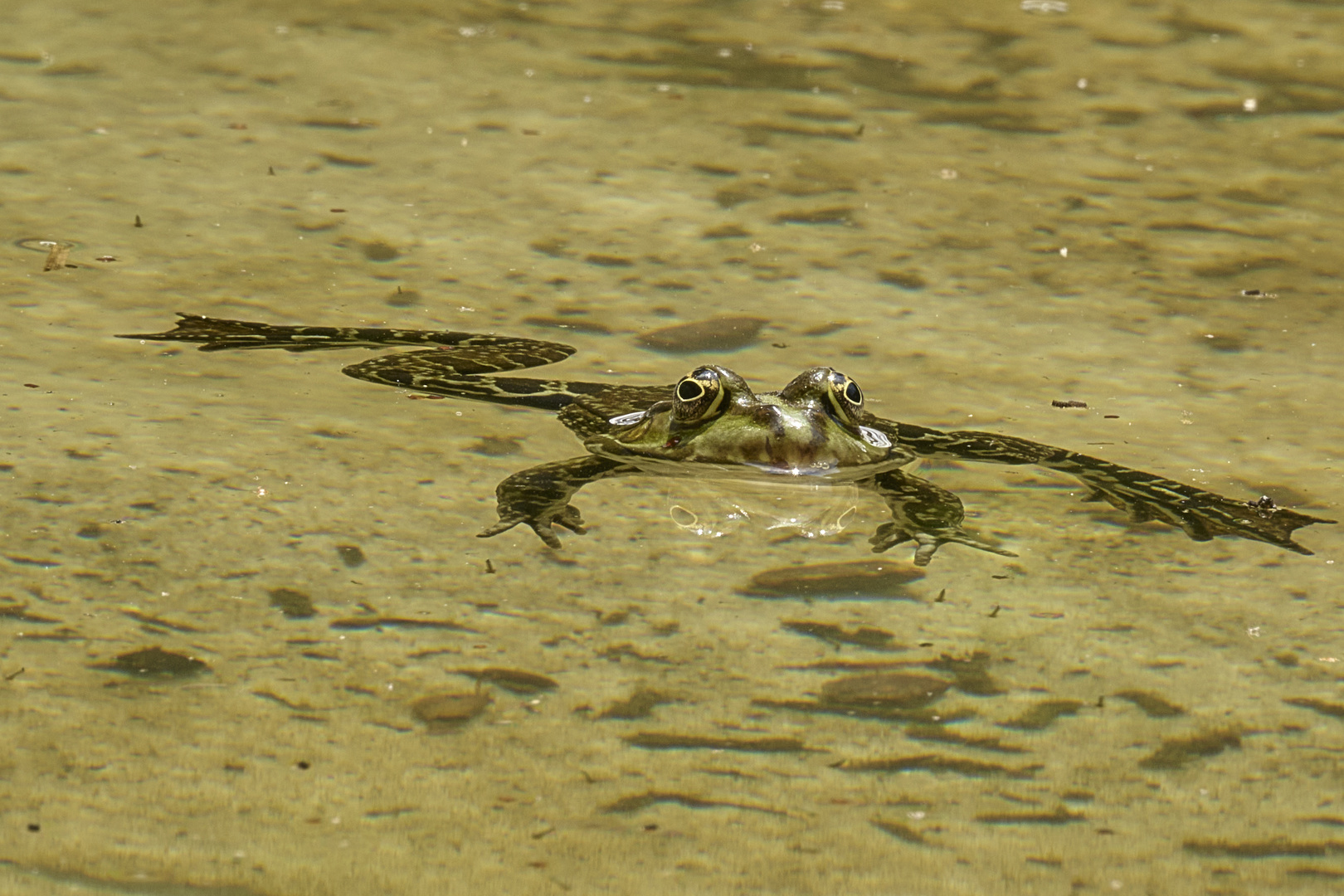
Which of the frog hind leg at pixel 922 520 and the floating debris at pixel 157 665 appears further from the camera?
the frog hind leg at pixel 922 520

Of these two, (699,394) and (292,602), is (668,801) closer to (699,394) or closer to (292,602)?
(292,602)

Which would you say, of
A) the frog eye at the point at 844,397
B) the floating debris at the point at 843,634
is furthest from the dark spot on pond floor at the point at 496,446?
the floating debris at the point at 843,634

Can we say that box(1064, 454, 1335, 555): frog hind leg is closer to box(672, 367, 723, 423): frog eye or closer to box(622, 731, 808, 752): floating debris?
box(672, 367, 723, 423): frog eye

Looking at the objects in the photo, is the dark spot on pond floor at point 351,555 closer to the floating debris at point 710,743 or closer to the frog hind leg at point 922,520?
the floating debris at point 710,743

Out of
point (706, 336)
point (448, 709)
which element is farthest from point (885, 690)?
point (706, 336)

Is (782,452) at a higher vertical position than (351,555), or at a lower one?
higher

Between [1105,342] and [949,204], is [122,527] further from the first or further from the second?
[949,204]
